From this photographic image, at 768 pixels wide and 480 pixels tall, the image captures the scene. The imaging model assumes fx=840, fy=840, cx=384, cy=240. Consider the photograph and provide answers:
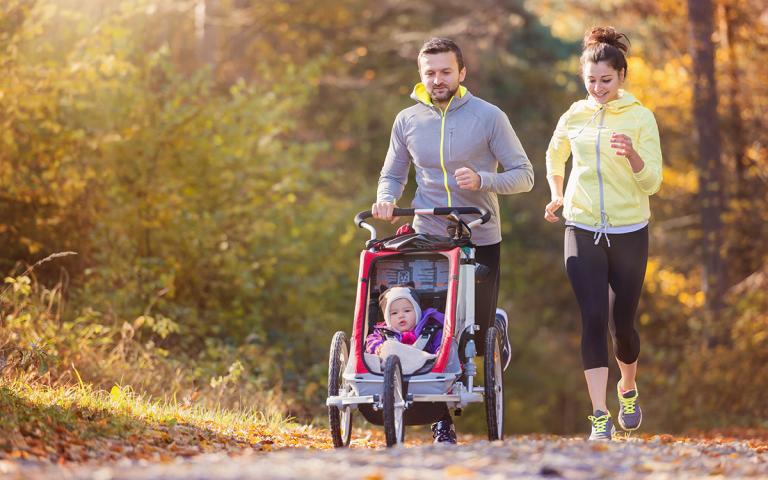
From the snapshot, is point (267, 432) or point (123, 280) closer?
point (267, 432)

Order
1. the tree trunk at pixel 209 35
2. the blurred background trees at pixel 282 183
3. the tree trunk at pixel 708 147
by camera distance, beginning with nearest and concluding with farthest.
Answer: the blurred background trees at pixel 282 183 → the tree trunk at pixel 708 147 → the tree trunk at pixel 209 35

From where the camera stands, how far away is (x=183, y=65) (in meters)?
16.0

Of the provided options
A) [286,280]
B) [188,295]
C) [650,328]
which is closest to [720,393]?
[650,328]

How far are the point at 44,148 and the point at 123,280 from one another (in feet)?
5.19

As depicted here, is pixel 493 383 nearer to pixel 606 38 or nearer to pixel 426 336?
pixel 426 336

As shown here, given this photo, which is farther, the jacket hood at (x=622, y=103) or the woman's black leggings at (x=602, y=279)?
the jacket hood at (x=622, y=103)

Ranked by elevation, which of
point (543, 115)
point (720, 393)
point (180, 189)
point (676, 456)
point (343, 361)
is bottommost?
point (720, 393)

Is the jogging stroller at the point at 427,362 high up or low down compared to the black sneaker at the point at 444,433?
up

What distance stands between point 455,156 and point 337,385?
1.61m

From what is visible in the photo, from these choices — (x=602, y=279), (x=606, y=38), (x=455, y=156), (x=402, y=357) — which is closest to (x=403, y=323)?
(x=402, y=357)

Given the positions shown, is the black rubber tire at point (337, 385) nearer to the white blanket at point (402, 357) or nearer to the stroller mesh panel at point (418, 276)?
the white blanket at point (402, 357)

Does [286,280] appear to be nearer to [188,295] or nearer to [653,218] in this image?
[188,295]

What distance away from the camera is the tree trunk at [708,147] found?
530 inches

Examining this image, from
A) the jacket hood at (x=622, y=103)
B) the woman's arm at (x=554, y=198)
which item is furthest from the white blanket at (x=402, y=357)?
the jacket hood at (x=622, y=103)
